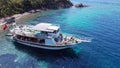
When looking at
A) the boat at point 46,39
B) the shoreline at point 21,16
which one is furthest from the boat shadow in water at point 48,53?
the shoreline at point 21,16

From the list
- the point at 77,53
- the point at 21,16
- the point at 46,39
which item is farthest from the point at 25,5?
the point at 77,53

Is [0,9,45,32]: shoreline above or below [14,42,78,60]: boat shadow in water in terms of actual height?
above

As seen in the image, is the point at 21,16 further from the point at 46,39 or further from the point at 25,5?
the point at 46,39

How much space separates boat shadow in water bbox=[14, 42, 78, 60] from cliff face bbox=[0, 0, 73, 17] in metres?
42.2

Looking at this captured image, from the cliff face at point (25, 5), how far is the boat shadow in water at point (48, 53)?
139 feet

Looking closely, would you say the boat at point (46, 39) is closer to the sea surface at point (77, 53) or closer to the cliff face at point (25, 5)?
the sea surface at point (77, 53)

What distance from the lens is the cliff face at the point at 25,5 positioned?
10128 cm

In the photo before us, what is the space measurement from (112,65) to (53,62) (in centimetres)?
1539

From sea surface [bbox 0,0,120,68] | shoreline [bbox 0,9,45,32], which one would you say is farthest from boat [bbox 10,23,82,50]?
shoreline [bbox 0,9,45,32]

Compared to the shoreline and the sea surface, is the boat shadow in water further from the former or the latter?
the shoreline

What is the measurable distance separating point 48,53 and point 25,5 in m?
63.2

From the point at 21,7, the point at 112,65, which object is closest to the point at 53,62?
the point at 112,65

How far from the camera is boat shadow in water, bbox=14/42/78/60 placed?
56.7m

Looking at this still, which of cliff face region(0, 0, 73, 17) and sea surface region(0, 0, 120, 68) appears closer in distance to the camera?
sea surface region(0, 0, 120, 68)
